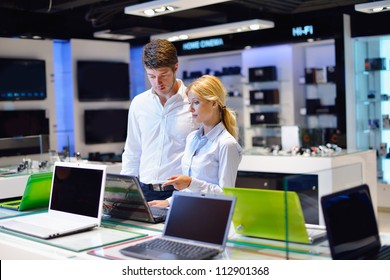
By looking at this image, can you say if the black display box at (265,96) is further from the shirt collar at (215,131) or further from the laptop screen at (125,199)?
the laptop screen at (125,199)

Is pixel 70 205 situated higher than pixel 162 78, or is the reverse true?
pixel 162 78

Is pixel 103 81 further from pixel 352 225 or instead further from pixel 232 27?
pixel 352 225

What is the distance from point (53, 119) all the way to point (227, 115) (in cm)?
641

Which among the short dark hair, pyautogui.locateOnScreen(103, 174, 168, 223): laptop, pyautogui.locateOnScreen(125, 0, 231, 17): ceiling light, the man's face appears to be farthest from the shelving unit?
pyautogui.locateOnScreen(103, 174, 168, 223): laptop

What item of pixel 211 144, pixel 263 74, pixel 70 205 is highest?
pixel 263 74

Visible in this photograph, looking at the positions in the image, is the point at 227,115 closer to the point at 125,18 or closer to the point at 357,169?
the point at 357,169

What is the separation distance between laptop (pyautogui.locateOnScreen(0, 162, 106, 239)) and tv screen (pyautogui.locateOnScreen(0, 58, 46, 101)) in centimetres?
571

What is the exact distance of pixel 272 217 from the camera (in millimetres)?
2297

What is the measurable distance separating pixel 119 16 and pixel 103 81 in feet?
3.74

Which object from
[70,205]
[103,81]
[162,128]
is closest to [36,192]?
[70,205]

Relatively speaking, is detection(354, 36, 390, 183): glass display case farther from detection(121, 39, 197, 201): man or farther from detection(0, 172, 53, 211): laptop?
detection(0, 172, 53, 211): laptop

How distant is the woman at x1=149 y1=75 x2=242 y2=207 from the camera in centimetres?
284

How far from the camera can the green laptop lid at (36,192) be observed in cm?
328

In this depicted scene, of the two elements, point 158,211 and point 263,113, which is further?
point 263,113
